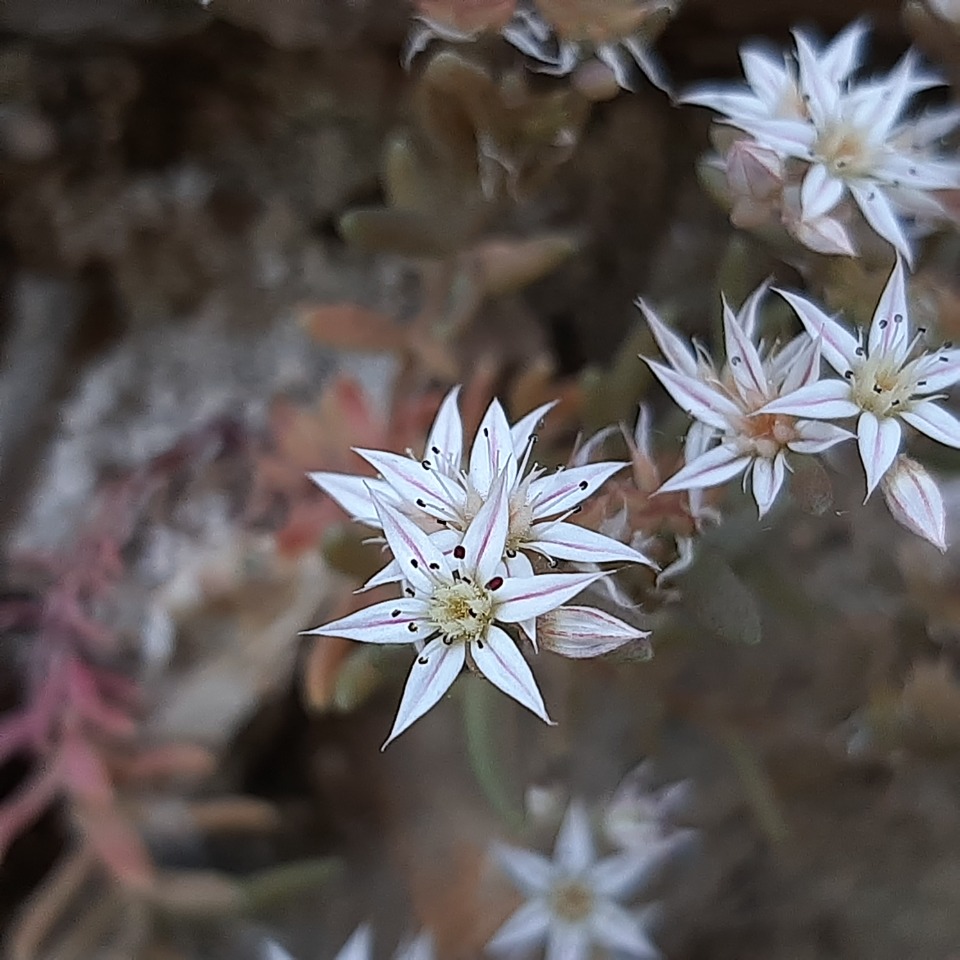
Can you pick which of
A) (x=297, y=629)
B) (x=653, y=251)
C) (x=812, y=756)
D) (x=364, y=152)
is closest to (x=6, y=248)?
(x=364, y=152)

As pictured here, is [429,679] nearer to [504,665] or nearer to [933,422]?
[504,665]

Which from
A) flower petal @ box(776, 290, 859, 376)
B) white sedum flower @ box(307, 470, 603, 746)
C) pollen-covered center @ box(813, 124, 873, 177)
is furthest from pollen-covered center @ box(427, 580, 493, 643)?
pollen-covered center @ box(813, 124, 873, 177)

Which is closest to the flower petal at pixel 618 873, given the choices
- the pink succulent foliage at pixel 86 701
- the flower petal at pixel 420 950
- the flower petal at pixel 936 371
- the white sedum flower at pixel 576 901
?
the white sedum flower at pixel 576 901

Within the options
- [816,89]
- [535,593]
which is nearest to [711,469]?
[535,593]

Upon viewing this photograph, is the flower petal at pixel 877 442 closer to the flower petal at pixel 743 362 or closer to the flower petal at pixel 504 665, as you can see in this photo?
the flower petal at pixel 743 362

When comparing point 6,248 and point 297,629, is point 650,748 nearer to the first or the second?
point 297,629

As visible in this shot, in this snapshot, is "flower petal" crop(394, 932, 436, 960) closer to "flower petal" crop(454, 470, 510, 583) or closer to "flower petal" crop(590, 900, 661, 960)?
Answer: "flower petal" crop(590, 900, 661, 960)
